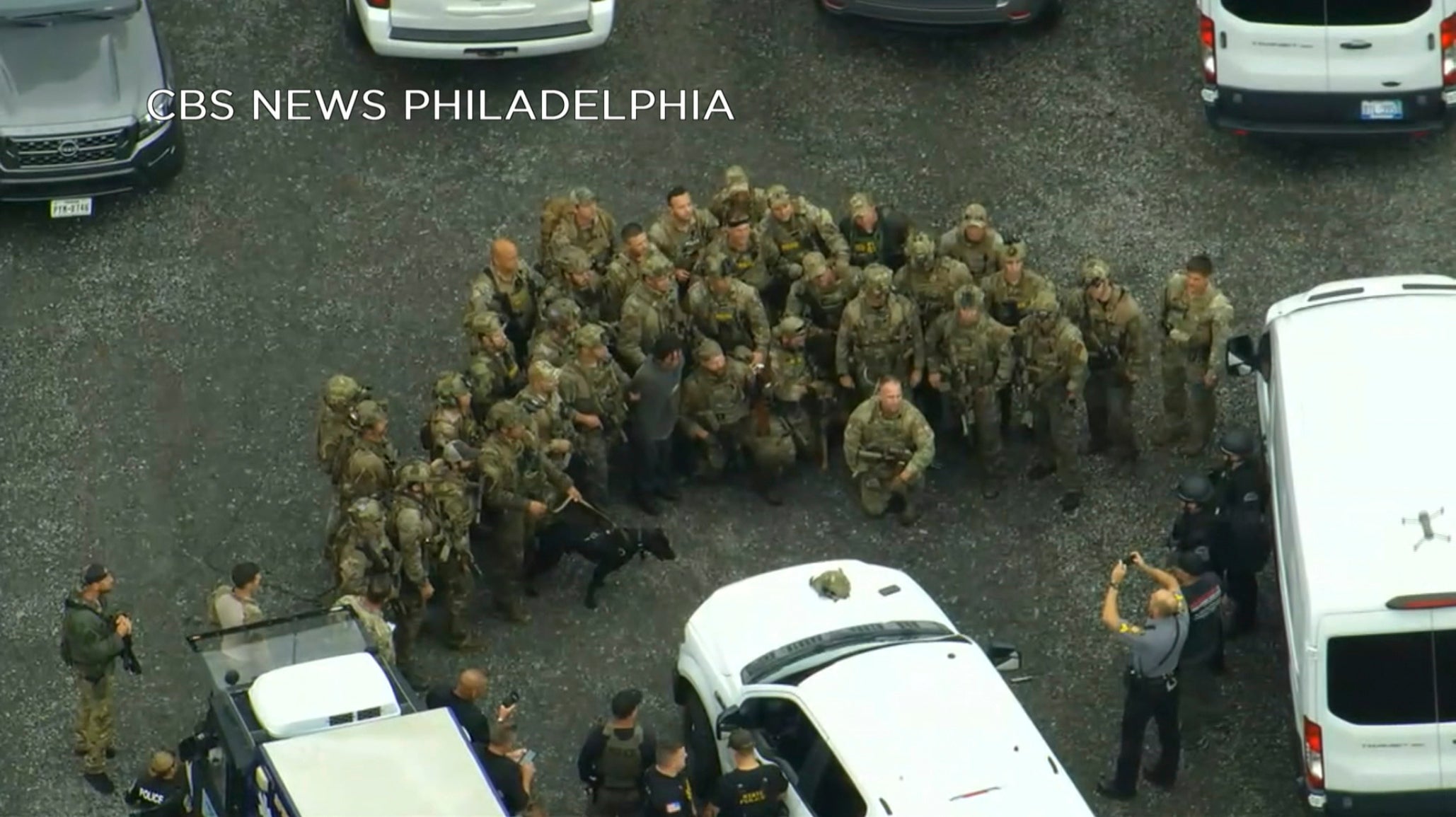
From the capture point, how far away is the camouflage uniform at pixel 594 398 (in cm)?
2214

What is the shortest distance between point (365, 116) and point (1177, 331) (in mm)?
7028

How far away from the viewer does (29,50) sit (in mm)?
25047

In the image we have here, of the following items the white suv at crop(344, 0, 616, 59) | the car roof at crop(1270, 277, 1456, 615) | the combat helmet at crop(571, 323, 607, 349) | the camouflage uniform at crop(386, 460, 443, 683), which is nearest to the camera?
the car roof at crop(1270, 277, 1456, 615)

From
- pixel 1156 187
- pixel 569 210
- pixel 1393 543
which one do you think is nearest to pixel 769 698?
pixel 1393 543

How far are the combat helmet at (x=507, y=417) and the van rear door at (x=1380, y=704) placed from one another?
538 centimetres

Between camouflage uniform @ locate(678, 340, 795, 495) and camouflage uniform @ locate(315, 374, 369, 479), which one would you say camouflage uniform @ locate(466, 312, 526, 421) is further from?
camouflage uniform @ locate(678, 340, 795, 495)

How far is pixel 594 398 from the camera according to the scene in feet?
72.9

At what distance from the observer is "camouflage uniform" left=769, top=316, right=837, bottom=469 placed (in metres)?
22.8

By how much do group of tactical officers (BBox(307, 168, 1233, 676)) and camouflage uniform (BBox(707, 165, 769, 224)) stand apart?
0.03 m

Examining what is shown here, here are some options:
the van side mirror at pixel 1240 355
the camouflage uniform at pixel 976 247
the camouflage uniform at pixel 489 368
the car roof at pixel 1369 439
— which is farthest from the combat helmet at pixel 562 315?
the car roof at pixel 1369 439

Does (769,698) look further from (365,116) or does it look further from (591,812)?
(365,116)

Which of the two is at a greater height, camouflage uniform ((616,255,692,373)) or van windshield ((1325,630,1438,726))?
camouflage uniform ((616,255,692,373))

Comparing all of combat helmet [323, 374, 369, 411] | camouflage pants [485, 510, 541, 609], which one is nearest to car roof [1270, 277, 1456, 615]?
camouflage pants [485, 510, 541, 609]

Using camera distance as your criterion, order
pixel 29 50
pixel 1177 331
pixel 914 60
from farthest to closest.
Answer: pixel 914 60 → pixel 29 50 → pixel 1177 331
